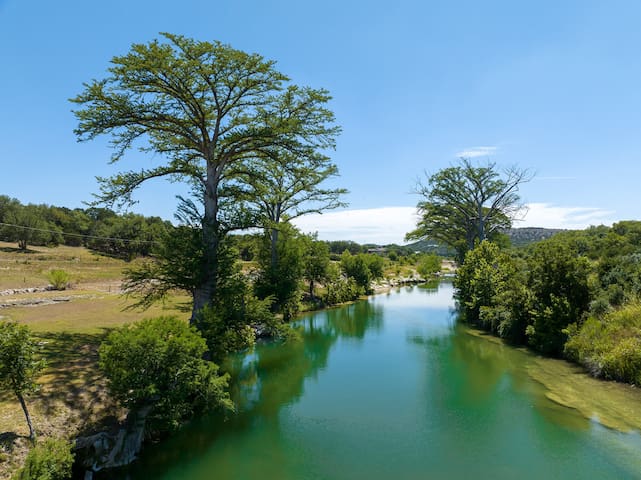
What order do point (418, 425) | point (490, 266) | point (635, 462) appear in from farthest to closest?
point (490, 266)
point (418, 425)
point (635, 462)

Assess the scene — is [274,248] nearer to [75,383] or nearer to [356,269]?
[75,383]

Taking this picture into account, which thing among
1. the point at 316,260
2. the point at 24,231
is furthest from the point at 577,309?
the point at 24,231

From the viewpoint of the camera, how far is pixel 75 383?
354 inches

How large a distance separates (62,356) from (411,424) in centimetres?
1093

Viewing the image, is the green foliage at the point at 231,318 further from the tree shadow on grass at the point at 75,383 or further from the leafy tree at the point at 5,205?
the leafy tree at the point at 5,205

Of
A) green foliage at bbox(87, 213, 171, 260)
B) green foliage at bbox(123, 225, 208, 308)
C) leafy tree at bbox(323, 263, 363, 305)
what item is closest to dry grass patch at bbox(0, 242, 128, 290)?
green foliage at bbox(87, 213, 171, 260)

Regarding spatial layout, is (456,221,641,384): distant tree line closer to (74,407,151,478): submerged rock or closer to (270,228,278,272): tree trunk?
(270,228,278,272): tree trunk

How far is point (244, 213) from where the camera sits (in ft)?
45.8

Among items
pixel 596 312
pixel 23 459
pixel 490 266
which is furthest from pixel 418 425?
pixel 490 266

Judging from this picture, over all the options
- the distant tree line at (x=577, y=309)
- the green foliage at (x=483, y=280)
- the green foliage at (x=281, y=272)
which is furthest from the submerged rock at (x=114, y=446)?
the green foliage at (x=483, y=280)

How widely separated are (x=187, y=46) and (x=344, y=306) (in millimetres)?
26400

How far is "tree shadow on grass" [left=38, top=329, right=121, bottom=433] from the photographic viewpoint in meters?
8.04

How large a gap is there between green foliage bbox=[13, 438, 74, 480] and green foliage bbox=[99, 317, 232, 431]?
1.26 metres

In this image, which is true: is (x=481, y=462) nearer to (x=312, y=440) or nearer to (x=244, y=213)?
(x=312, y=440)
